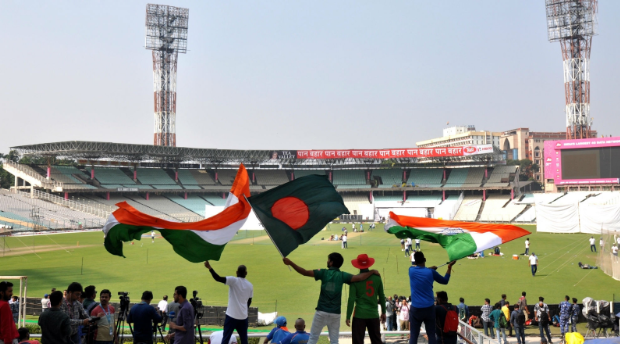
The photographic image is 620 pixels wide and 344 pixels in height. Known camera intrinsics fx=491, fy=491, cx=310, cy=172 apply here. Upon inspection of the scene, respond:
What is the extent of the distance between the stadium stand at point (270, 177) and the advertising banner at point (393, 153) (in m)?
7.40

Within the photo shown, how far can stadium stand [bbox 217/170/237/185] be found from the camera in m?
87.8

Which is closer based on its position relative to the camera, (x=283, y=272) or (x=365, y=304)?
(x=365, y=304)

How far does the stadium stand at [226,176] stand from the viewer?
87.8 metres

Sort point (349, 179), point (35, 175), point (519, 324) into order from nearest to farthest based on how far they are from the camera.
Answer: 1. point (519, 324)
2. point (35, 175)
3. point (349, 179)

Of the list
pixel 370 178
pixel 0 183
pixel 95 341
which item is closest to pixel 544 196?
pixel 370 178

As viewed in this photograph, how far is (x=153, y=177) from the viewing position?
82.3 meters

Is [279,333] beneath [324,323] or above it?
beneath

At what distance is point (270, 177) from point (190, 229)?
81905 mm

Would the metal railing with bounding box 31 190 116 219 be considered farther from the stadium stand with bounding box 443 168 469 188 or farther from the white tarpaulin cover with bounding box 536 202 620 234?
the white tarpaulin cover with bounding box 536 202 620 234

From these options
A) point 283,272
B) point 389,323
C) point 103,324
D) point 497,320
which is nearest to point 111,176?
point 283,272

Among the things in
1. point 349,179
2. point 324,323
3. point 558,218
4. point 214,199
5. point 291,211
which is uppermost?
point 349,179

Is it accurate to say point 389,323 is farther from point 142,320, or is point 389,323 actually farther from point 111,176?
point 111,176

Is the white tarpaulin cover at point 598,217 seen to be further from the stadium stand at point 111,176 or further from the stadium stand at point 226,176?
the stadium stand at point 111,176

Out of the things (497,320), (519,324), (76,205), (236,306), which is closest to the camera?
(236,306)
